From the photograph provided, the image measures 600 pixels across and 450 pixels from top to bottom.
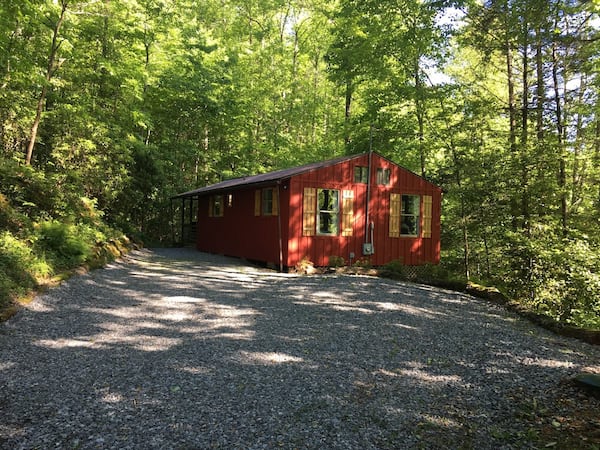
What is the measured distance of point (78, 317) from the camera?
19.6 ft

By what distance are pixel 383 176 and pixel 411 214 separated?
162 cm

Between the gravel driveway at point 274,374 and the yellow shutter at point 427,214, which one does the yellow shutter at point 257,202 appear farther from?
the gravel driveway at point 274,374

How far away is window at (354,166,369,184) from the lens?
12734mm

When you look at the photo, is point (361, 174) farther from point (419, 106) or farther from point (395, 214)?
point (419, 106)

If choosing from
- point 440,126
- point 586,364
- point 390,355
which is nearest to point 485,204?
point 440,126

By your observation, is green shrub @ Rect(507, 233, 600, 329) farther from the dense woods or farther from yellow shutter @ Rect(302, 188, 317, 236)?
yellow shutter @ Rect(302, 188, 317, 236)

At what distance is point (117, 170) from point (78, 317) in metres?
10.7

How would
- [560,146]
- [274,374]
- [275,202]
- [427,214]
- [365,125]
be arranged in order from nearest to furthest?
[274,374]
[560,146]
[275,202]
[427,214]
[365,125]

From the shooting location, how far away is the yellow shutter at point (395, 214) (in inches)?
524

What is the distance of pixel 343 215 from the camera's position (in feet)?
41.2

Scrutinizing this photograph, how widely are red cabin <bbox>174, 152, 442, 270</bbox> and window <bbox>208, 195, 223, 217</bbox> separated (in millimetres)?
2523

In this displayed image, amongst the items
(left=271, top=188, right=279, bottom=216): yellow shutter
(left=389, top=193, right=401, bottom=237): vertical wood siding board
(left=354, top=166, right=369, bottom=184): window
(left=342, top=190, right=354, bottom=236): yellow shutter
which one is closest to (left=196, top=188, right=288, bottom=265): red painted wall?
(left=271, top=188, right=279, bottom=216): yellow shutter

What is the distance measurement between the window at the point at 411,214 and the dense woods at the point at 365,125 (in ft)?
3.99

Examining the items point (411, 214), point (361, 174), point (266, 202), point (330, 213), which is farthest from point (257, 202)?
point (411, 214)
